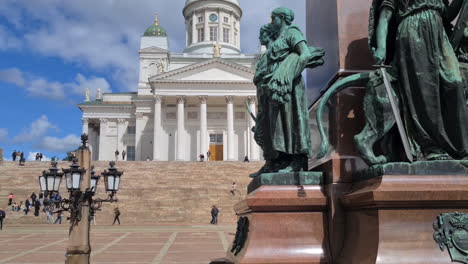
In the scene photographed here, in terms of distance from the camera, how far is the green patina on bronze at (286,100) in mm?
3498

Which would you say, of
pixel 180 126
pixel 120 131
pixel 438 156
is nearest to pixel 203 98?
pixel 180 126

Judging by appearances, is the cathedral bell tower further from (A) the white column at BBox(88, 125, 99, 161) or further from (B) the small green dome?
(A) the white column at BBox(88, 125, 99, 161)

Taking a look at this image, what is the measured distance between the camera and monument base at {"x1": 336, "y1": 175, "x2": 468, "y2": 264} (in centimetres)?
272

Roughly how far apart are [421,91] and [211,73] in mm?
54186

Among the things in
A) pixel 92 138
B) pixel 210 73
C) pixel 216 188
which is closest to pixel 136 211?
pixel 216 188

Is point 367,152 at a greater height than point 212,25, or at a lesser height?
lesser

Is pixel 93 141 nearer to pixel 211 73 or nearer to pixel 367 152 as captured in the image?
pixel 211 73

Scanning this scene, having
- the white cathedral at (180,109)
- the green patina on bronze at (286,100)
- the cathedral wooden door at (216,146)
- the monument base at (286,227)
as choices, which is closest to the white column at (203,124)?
the white cathedral at (180,109)

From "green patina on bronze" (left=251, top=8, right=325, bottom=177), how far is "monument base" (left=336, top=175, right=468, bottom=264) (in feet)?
2.54

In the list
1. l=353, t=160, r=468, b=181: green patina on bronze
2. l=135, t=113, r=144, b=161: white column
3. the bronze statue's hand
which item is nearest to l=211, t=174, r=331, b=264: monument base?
l=353, t=160, r=468, b=181: green patina on bronze

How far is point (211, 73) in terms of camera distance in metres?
56.7

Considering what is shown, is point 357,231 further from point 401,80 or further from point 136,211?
point 136,211

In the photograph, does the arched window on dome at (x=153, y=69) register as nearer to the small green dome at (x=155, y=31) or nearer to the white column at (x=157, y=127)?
the small green dome at (x=155, y=31)

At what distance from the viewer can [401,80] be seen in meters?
3.24
